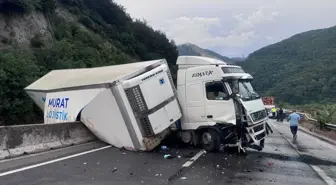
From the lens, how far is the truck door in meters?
9.96

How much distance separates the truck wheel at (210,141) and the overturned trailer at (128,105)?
979 mm

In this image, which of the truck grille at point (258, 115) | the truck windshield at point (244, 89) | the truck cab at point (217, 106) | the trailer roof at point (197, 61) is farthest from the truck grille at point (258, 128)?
the trailer roof at point (197, 61)

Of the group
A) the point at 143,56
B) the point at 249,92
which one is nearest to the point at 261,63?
the point at 143,56

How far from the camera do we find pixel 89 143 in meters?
11.1

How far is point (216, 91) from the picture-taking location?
409 inches

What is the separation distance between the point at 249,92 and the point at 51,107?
22.3ft

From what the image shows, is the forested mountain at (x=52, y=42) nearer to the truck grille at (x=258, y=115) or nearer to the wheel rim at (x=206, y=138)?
the wheel rim at (x=206, y=138)

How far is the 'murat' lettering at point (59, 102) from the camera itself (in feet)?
37.7

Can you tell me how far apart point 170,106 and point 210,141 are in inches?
62.2

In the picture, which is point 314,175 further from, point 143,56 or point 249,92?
point 143,56

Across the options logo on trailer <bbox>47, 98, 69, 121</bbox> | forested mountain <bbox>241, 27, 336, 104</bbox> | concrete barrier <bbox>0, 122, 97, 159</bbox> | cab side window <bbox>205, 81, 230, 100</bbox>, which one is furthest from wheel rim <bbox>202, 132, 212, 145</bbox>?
forested mountain <bbox>241, 27, 336, 104</bbox>

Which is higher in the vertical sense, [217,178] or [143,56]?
[143,56]

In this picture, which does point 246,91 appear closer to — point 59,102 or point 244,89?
point 244,89

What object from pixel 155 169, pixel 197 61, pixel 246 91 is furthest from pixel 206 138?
pixel 155 169
